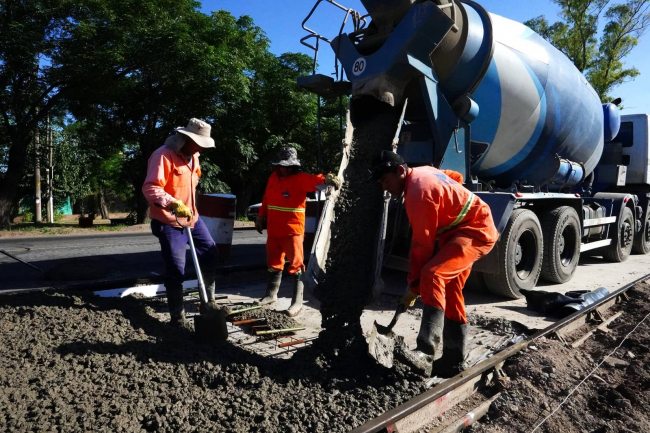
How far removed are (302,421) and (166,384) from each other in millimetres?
913

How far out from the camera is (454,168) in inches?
196

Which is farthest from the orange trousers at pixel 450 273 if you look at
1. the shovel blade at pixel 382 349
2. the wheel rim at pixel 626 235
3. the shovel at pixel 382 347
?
the wheel rim at pixel 626 235

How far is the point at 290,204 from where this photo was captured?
188 inches

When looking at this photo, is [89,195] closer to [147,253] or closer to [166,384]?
[147,253]

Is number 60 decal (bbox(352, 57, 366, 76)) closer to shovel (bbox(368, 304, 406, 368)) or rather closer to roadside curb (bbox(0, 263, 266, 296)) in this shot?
shovel (bbox(368, 304, 406, 368))

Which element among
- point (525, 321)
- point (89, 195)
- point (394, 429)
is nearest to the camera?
point (394, 429)

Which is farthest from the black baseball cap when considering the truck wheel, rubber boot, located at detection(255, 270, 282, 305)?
the truck wheel

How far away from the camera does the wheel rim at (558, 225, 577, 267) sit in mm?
6727

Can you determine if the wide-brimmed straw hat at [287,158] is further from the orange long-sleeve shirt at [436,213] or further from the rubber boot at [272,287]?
the orange long-sleeve shirt at [436,213]

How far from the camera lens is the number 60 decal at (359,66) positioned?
472 cm

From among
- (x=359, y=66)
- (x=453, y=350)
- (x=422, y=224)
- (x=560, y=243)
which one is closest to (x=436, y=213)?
(x=422, y=224)

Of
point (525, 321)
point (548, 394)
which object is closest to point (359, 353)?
point (548, 394)

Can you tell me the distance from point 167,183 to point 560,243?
17.0 ft

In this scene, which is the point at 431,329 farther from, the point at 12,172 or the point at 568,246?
the point at 12,172
